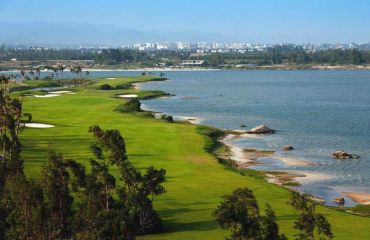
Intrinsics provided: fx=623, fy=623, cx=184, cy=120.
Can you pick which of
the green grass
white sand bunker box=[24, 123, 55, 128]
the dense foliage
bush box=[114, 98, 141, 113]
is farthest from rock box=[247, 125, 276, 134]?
the dense foliage

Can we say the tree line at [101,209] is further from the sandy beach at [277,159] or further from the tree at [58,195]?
the sandy beach at [277,159]

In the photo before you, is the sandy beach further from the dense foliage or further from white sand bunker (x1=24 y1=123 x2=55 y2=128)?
the dense foliage

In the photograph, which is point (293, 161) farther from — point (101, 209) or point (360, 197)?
point (101, 209)

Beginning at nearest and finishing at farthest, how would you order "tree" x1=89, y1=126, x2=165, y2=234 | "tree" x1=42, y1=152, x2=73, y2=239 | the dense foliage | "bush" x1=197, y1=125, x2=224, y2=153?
the dense foliage
"tree" x1=42, y1=152, x2=73, y2=239
"tree" x1=89, y1=126, x2=165, y2=234
"bush" x1=197, y1=125, x2=224, y2=153

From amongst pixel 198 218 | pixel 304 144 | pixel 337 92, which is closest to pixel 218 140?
pixel 304 144

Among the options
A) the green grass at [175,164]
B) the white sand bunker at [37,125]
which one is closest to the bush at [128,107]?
the green grass at [175,164]

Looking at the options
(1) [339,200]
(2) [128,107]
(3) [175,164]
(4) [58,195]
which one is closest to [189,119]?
(2) [128,107]
